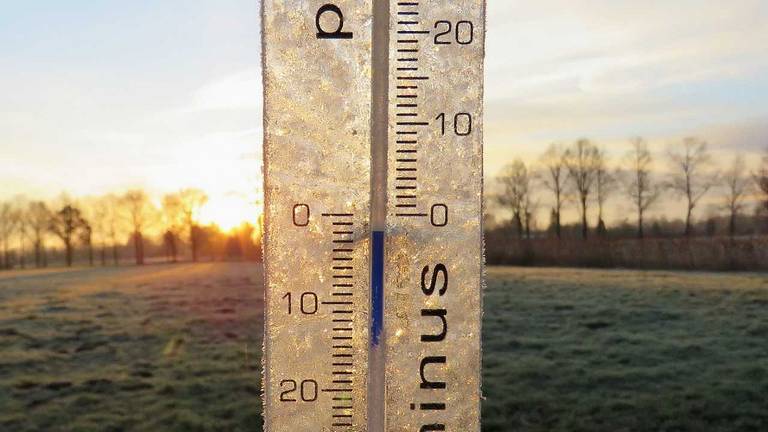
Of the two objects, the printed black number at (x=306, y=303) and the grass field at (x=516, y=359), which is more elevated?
the printed black number at (x=306, y=303)

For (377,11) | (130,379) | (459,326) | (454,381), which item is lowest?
(130,379)

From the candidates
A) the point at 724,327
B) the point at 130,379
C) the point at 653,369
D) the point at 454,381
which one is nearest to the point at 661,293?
the point at 724,327

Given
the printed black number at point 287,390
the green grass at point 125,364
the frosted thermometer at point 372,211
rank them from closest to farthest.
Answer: the frosted thermometer at point 372,211 → the printed black number at point 287,390 → the green grass at point 125,364

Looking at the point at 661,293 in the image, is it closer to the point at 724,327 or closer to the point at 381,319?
the point at 724,327

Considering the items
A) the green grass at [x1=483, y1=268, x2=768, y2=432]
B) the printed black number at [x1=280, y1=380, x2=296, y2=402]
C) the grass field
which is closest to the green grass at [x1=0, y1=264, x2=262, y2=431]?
the grass field

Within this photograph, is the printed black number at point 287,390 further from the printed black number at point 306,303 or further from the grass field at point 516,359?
the grass field at point 516,359

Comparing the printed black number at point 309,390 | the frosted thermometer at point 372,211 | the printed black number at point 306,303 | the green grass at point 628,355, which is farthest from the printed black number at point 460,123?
the green grass at point 628,355

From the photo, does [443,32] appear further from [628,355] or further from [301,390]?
[628,355]

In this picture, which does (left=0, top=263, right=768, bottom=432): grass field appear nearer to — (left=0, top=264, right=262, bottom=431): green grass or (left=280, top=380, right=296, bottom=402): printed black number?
(left=0, top=264, right=262, bottom=431): green grass
